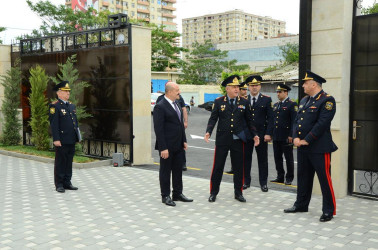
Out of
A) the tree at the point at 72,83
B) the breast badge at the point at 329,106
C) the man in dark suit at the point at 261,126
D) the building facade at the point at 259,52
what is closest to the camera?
the breast badge at the point at 329,106

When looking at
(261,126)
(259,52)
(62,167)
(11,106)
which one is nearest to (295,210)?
(261,126)

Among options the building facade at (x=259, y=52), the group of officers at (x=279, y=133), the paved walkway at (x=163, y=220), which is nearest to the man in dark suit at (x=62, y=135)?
the paved walkway at (x=163, y=220)

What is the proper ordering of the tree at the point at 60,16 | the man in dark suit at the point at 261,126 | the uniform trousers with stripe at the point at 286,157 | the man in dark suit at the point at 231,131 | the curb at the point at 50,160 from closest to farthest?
the man in dark suit at the point at 231,131 < the man in dark suit at the point at 261,126 < the uniform trousers with stripe at the point at 286,157 < the curb at the point at 50,160 < the tree at the point at 60,16

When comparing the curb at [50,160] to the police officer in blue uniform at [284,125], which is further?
the curb at [50,160]

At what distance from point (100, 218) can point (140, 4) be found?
104 metres

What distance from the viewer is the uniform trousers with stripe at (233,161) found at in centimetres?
691

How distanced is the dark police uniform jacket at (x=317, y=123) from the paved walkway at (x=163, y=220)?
3.42ft

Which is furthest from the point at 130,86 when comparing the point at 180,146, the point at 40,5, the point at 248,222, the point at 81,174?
the point at 40,5

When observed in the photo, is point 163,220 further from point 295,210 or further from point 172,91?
point 172,91

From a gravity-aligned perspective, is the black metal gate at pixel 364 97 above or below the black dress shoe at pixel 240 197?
above

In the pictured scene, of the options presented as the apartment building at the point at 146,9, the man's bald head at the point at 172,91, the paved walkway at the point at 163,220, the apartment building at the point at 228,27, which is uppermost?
the apartment building at the point at 228,27

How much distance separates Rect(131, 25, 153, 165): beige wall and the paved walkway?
221 centimetres

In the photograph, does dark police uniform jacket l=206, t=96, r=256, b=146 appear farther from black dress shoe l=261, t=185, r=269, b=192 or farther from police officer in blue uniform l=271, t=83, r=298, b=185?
Answer: police officer in blue uniform l=271, t=83, r=298, b=185

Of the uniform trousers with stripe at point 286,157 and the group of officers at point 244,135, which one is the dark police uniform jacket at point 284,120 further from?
the uniform trousers with stripe at point 286,157
